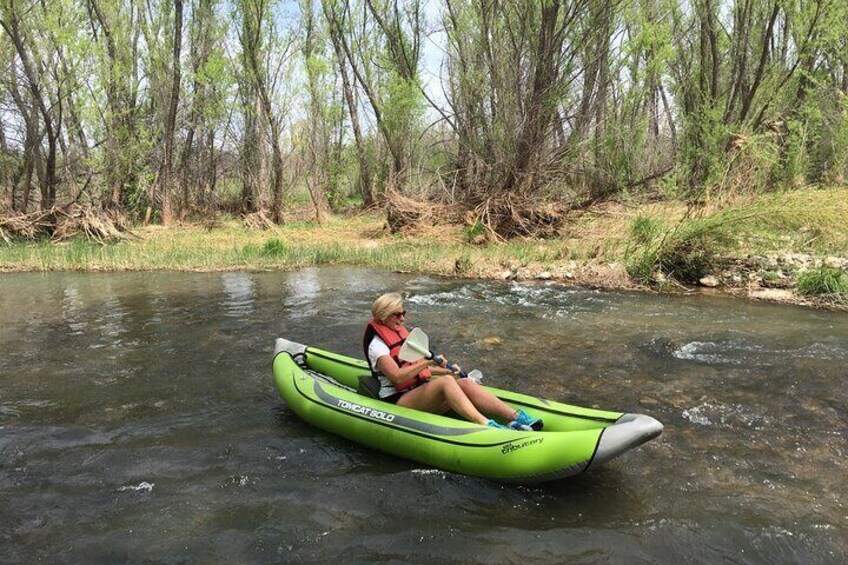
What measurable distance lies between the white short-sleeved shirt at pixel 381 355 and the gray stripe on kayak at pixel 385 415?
177mm

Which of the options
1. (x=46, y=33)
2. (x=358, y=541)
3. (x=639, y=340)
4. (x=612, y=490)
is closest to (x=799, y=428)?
(x=612, y=490)

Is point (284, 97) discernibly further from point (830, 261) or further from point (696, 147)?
point (830, 261)

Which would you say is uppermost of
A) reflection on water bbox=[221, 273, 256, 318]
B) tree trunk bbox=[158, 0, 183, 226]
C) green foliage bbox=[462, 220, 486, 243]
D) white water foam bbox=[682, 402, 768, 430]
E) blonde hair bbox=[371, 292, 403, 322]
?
tree trunk bbox=[158, 0, 183, 226]

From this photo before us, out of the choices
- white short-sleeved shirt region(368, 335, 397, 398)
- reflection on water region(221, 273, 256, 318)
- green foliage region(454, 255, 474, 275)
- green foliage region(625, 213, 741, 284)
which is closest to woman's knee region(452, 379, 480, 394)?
white short-sleeved shirt region(368, 335, 397, 398)

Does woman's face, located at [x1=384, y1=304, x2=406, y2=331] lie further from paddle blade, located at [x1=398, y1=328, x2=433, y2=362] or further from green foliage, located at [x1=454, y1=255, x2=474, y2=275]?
green foliage, located at [x1=454, y1=255, x2=474, y2=275]

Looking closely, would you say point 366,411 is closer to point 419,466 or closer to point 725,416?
point 419,466

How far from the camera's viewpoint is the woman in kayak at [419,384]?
419 centimetres

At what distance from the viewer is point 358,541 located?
325 cm

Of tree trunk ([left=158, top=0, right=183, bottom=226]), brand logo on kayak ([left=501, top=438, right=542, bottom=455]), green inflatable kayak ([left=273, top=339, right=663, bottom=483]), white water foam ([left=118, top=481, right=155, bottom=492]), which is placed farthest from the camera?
tree trunk ([left=158, top=0, right=183, bottom=226])

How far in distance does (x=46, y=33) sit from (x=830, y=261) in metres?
18.2

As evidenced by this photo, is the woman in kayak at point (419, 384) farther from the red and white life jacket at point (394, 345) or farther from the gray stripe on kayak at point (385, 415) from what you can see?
the gray stripe on kayak at point (385, 415)

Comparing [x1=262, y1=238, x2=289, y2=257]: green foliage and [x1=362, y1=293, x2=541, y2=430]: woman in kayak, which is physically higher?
[x1=262, y1=238, x2=289, y2=257]: green foliage

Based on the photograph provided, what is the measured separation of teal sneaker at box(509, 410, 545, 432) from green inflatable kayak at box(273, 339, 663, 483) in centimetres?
6

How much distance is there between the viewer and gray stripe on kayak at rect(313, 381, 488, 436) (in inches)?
154
